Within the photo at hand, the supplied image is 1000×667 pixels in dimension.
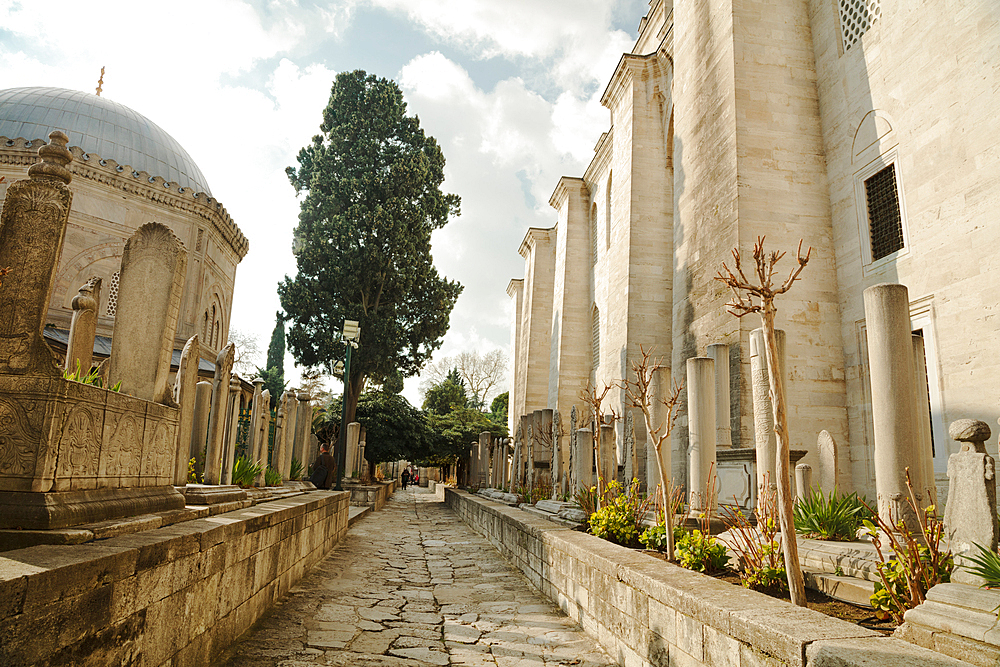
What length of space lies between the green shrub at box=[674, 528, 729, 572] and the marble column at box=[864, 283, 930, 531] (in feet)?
3.91

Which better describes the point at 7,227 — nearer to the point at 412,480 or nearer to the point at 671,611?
the point at 671,611

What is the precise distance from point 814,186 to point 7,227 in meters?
11.0

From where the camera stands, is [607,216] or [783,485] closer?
[783,485]

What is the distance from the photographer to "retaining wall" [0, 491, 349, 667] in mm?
2051

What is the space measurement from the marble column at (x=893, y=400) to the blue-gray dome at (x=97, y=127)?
24.9 meters

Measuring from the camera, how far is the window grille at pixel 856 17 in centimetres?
937

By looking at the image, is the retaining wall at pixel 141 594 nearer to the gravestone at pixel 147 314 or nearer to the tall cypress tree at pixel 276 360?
the gravestone at pixel 147 314

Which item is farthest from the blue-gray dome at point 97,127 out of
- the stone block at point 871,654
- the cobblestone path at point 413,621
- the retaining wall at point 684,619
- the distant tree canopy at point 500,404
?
the stone block at point 871,654

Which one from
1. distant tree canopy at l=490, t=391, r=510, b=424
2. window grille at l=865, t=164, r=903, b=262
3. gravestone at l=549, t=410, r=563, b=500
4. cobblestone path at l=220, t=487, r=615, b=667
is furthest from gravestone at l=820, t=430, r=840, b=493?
distant tree canopy at l=490, t=391, r=510, b=424

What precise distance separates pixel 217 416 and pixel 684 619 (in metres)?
5.39

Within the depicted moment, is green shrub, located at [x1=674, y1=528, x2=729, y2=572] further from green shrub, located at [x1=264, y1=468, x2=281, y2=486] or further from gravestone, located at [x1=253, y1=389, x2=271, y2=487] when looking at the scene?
green shrub, located at [x1=264, y1=468, x2=281, y2=486]

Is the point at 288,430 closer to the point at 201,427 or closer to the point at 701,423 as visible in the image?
the point at 201,427

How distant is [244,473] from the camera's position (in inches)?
308

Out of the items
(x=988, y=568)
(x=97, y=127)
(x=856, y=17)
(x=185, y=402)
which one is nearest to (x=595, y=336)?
(x=856, y=17)
